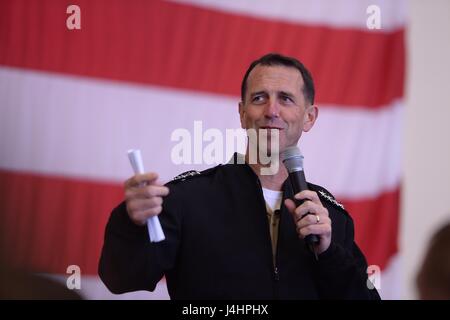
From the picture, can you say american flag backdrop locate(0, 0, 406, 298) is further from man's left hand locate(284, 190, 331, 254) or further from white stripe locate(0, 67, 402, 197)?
man's left hand locate(284, 190, 331, 254)

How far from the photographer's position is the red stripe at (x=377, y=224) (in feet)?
6.22

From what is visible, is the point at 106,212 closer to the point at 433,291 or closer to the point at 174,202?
the point at 174,202

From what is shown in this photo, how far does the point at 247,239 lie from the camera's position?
1.15m

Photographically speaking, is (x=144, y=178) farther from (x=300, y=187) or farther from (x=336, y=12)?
(x=336, y=12)

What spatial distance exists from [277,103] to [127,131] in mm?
620

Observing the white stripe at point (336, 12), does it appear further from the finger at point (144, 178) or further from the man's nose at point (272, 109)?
the finger at point (144, 178)

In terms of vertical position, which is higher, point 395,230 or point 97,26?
point 97,26

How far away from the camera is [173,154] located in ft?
5.79

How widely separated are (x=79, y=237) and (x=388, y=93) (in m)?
1.11

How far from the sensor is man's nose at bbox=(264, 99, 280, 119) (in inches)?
49.7

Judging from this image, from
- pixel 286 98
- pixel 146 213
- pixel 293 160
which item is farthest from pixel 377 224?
pixel 146 213

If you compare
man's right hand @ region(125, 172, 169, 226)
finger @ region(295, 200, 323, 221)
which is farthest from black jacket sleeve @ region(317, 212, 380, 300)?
man's right hand @ region(125, 172, 169, 226)

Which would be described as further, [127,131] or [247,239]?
[127,131]

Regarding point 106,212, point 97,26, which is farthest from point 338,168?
point 97,26
